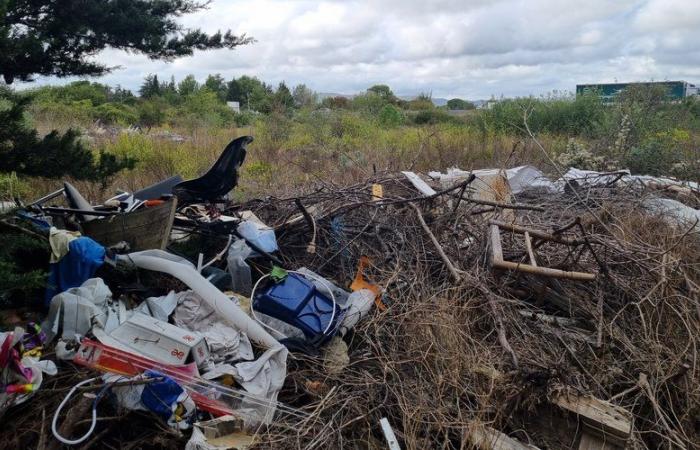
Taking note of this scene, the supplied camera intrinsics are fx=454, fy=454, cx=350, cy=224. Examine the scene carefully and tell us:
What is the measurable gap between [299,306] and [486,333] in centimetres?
136

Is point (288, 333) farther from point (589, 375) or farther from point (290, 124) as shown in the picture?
point (290, 124)

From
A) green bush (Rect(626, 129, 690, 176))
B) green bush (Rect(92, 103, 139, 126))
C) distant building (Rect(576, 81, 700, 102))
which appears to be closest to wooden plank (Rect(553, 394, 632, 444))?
green bush (Rect(626, 129, 690, 176))

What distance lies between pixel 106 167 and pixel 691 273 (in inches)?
196

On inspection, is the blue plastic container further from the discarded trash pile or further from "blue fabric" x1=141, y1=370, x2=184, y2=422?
"blue fabric" x1=141, y1=370, x2=184, y2=422

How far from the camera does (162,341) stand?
2.68 meters

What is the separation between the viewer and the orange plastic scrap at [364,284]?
11.6ft

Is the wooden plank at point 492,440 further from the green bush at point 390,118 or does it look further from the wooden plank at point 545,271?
the green bush at point 390,118

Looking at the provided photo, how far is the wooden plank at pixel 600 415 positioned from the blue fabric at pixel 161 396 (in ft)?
6.89

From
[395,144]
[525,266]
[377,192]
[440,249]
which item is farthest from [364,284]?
[395,144]

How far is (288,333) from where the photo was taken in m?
3.20

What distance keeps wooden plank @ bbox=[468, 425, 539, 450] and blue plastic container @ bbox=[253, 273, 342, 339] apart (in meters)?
1.15

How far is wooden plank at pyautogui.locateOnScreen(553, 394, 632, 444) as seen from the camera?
2.40m

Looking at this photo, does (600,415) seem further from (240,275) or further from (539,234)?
(240,275)

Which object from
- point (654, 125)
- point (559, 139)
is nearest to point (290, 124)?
point (559, 139)
